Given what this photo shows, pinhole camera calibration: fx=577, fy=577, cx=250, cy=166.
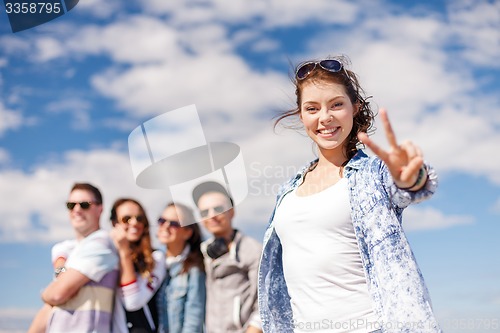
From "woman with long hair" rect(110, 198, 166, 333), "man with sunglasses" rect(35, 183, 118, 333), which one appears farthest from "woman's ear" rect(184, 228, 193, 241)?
"man with sunglasses" rect(35, 183, 118, 333)

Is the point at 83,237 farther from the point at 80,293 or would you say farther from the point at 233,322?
the point at 233,322

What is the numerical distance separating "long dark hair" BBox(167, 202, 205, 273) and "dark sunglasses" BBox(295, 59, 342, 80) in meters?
3.43

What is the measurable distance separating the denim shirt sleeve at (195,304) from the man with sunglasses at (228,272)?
71 millimetres

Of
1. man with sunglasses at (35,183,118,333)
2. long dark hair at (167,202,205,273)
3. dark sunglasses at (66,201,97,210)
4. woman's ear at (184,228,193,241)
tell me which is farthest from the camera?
woman's ear at (184,228,193,241)

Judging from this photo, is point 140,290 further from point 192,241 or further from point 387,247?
point 387,247

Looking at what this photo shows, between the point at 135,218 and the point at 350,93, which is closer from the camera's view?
the point at 350,93

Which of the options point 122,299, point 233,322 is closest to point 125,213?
point 122,299

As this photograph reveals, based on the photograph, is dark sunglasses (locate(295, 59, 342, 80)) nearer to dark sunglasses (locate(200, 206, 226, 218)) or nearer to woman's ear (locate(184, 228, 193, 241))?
dark sunglasses (locate(200, 206, 226, 218))

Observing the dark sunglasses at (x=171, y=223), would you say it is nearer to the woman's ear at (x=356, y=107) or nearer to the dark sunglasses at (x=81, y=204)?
the dark sunglasses at (x=81, y=204)

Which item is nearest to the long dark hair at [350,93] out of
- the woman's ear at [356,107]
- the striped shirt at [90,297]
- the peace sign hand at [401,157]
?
the woman's ear at [356,107]

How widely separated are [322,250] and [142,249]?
342 centimetres

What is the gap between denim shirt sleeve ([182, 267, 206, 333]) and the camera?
6.49 m

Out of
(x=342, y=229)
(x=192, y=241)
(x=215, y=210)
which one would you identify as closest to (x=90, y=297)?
(x=192, y=241)

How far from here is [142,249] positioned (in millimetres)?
6383
